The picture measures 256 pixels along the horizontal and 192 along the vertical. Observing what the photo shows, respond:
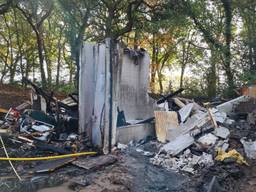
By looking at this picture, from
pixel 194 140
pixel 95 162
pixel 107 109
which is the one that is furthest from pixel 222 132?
pixel 95 162

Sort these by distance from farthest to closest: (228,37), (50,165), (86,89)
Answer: (228,37), (86,89), (50,165)

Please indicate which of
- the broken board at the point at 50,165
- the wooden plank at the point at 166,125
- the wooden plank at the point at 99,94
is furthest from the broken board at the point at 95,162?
the wooden plank at the point at 166,125

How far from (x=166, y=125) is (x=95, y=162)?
220cm

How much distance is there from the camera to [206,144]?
609cm

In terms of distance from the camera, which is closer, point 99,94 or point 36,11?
point 99,94

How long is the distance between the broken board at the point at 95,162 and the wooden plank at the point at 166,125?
4.96 ft

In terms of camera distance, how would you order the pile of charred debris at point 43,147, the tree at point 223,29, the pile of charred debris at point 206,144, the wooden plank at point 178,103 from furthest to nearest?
1. the tree at point 223,29
2. the wooden plank at point 178,103
3. the pile of charred debris at point 206,144
4. the pile of charred debris at point 43,147

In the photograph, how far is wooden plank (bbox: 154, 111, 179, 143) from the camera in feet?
22.0

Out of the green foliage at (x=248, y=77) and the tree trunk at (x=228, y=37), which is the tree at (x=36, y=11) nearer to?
the tree trunk at (x=228, y=37)

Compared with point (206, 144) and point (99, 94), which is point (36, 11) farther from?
point (206, 144)

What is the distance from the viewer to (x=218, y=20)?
13.5m

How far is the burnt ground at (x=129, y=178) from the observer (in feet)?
14.8

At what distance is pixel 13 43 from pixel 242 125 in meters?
15.4

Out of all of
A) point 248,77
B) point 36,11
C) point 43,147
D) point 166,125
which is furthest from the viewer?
point 36,11
